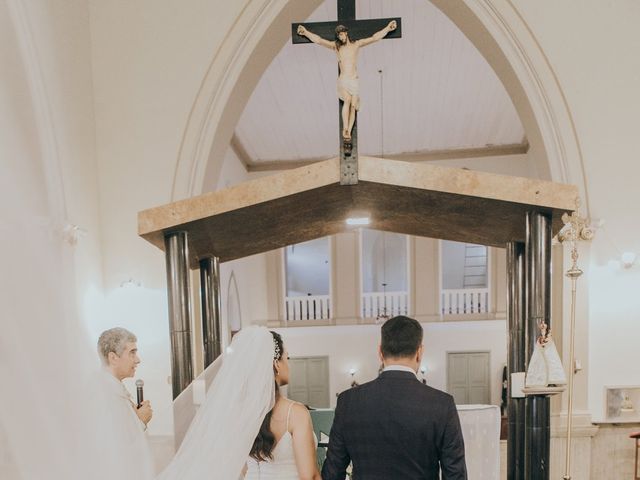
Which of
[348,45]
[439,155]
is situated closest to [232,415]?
[348,45]

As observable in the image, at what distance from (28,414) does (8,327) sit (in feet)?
0.42

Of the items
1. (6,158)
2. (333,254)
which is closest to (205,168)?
(6,158)

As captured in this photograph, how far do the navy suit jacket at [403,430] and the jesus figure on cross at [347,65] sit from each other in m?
1.32

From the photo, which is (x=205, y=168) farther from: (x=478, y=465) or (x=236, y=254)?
(x=478, y=465)

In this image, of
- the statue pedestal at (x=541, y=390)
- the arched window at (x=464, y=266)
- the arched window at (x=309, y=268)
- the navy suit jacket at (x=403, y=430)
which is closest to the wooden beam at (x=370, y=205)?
the statue pedestal at (x=541, y=390)

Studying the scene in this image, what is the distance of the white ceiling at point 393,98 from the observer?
661cm

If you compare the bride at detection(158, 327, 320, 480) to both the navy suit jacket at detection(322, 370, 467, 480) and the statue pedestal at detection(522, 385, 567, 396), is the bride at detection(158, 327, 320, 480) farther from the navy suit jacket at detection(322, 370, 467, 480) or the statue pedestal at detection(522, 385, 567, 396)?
the statue pedestal at detection(522, 385, 567, 396)

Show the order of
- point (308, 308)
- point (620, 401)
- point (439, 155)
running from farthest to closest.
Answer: point (308, 308), point (439, 155), point (620, 401)

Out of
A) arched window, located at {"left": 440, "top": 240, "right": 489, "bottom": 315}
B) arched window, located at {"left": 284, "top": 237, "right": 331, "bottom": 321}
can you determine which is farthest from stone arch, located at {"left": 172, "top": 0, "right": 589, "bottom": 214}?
arched window, located at {"left": 284, "top": 237, "right": 331, "bottom": 321}

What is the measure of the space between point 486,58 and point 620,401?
3.59 m

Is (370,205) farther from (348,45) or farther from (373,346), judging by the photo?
(373,346)

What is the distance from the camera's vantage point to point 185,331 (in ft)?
10.7

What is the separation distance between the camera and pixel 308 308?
1354 centimetres

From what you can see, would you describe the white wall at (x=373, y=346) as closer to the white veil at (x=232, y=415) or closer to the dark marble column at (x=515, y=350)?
the dark marble column at (x=515, y=350)
